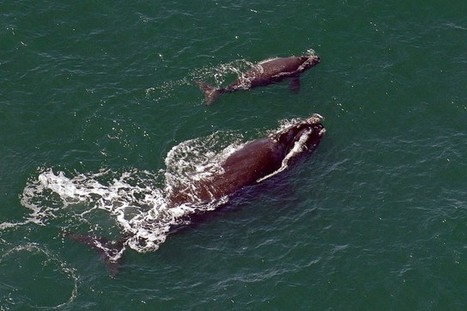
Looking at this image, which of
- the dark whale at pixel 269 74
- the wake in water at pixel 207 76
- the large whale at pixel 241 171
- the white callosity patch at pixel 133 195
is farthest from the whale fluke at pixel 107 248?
the dark whale at pixel 269 74

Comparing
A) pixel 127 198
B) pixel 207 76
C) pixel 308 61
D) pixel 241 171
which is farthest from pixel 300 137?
pixel 127 198

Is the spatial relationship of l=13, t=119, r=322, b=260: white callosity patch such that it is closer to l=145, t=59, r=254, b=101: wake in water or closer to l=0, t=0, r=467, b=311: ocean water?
l=0, t=0, r=467, b=311: ocean water

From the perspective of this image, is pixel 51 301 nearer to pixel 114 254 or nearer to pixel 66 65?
pixel 114 254

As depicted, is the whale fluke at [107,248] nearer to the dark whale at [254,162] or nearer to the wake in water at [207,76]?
the dark whale at [254,162]

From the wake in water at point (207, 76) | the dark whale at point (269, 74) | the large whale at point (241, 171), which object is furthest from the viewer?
the wake in water at point (207, 76)

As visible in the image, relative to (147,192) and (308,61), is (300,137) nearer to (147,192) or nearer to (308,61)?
(308,61)

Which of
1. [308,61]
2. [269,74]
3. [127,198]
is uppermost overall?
[308,61]

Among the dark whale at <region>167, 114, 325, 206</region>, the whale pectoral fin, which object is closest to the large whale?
the dark whale at <region>167, 114, 325, 206</region>
